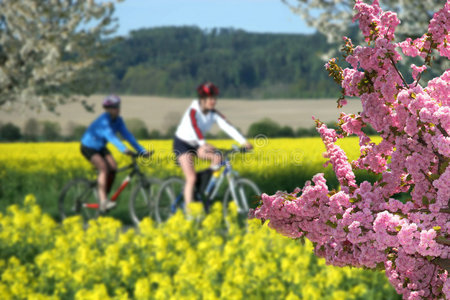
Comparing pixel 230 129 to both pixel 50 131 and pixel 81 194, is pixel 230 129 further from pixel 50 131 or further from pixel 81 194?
pixel 50 131

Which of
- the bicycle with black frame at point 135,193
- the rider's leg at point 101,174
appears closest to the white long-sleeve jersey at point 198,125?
the bicycle with black frame at point 135,193

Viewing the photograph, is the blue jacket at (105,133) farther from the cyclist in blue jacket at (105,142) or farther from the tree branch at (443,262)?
the tree branch at (443,262)

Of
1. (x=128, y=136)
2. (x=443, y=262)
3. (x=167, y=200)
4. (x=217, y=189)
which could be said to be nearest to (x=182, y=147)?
(x=217, y=189)

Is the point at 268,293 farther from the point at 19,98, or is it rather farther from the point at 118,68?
the point at 118,68

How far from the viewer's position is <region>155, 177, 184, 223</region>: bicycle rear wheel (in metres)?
8.37

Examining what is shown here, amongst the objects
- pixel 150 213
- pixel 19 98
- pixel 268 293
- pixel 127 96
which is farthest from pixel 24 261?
pixel 127 96

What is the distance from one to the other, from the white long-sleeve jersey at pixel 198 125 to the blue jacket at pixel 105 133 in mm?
1106

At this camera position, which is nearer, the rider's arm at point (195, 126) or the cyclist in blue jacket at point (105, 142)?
the rider's arm at point (195, 126)

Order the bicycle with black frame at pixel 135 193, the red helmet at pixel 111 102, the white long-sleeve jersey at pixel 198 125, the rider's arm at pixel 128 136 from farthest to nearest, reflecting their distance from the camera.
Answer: the bicycle with black frame at pixel 135 193 < the rider's arm at pixel 128 136 < the red helmet at pixel 111 102 < the white long-sleeve jersey at pixel 198 125

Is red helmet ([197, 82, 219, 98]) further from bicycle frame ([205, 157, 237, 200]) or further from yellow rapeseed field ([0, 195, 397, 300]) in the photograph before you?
yellow rapeseed field ([0, 195, 397, 300])

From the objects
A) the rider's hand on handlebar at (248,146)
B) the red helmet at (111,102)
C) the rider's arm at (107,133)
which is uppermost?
the red helmet at (111,102)

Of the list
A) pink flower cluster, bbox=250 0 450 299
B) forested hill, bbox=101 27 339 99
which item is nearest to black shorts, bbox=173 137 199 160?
pink flower cluster, bbox=250 0 450 299

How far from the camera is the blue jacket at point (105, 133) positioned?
323 inches

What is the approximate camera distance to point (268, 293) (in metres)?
4.86
